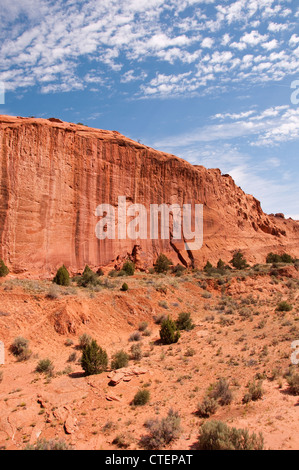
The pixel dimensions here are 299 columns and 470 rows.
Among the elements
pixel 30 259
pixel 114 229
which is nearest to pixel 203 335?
pixel 30 259

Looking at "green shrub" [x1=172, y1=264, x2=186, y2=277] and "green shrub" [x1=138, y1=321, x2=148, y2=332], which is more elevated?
"green shrub" [x1=172, y1=264, x2=186, y2=277]

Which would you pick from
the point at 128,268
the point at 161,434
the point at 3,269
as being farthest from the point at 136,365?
the point at 128,268

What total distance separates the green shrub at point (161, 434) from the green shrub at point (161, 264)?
25.3 meters

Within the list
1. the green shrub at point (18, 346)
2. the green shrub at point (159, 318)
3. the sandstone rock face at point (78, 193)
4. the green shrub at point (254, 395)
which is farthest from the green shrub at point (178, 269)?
the green shrub at point (254, 395)

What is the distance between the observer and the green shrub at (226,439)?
635 centimetres

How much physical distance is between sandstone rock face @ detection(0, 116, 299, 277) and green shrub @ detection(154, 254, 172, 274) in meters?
1.57

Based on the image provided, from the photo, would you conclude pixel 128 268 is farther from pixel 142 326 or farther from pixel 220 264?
pixel 220 264

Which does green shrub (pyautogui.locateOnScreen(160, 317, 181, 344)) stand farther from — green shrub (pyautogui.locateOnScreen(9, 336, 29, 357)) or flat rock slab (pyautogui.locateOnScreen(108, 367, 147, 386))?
green shrub (pyautogui.locateOnScreen(9, 336, 29, 357))

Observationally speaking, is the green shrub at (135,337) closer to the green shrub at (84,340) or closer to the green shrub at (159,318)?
the green shrub at (84,340)

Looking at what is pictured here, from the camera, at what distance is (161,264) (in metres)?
33.2

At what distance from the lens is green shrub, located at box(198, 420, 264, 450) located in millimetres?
6348

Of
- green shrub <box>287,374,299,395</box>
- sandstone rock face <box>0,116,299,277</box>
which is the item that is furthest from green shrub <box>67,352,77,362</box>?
sandstone rock face <box>0,116,299,277</box>

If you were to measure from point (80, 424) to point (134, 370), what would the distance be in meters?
3.64

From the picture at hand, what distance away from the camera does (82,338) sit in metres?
15.7
